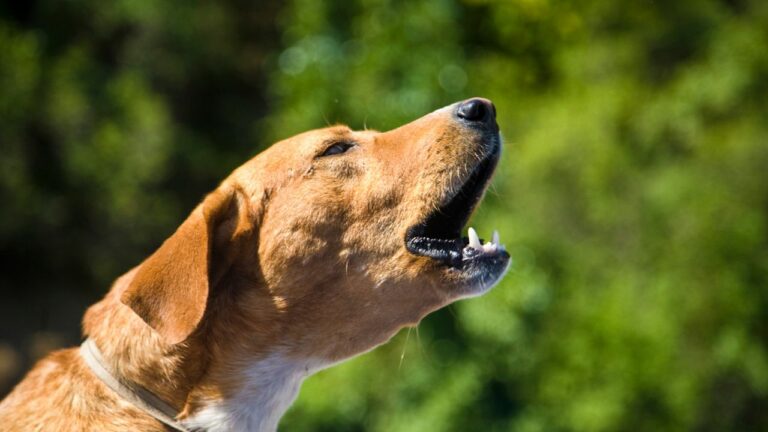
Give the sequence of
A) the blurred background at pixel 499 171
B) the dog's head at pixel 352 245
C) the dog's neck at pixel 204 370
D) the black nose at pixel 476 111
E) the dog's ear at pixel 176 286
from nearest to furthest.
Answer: the dog's ear at pixel 176 286 → the dog's neck at pixel 204 370 → the dog's head at pixel 352 245 → the black nose at pixel 476 111 → the blurred background at pixel 499 171

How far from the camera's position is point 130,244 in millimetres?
10805

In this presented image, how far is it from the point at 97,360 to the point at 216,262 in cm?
50

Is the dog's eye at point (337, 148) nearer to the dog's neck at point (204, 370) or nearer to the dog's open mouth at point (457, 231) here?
the dog's open mouth at point (457, 231)

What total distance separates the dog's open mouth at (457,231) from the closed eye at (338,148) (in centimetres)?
43

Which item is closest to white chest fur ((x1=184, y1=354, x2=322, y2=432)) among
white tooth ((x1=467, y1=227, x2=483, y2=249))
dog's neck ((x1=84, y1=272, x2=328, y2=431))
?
dog's neck ((x1=84, y1=272, x2=328, y2=431))

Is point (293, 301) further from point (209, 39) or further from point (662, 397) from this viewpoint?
point (209, 39)

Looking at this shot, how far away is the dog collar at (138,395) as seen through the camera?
3.20m

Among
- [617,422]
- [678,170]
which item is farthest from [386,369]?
[678,170]

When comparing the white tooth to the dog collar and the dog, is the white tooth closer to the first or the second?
the dog

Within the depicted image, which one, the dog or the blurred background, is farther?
the blurred background

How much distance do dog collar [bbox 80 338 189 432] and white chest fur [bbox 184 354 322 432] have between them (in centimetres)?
5

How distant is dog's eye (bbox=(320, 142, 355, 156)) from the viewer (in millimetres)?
3672

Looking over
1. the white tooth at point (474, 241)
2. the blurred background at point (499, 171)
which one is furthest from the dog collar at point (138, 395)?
the blurred background at point (499, 171)

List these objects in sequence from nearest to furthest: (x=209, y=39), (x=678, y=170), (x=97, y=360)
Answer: (x=97, y=360) < (x=678, y=170) < (x=209, y=39)
